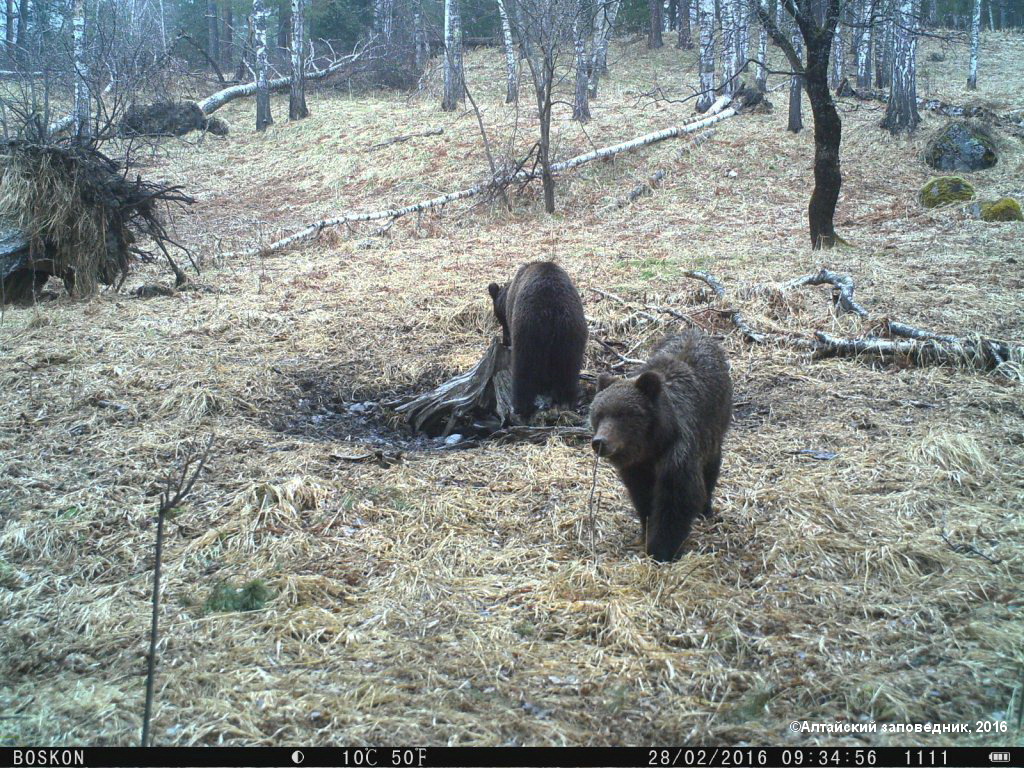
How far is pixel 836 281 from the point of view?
902cm

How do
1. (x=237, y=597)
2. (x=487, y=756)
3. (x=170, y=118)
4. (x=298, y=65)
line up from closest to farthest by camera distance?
(x=487, y=756)
(x=237, y=597)
(x=170, y=118)
(x=298, y=65)

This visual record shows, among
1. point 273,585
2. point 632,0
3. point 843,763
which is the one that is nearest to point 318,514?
point 273,585

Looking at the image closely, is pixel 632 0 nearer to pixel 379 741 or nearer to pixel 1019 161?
pixel 1019 161

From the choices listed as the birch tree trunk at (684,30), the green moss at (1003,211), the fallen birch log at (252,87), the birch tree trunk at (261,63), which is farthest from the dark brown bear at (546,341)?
the birch tree trunk at (684,30)

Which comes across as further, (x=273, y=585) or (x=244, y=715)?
(x=273, y=585)

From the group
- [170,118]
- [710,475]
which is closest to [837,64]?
[170,118]

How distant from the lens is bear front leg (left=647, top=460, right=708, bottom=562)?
4.29m

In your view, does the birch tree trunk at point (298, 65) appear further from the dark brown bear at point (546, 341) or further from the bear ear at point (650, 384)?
the bear ear at point (650, 384)

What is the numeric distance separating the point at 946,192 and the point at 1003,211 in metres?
1.72

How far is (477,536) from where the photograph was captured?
16.0 ft

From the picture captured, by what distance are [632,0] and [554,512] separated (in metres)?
35.1

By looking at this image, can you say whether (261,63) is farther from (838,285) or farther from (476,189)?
(838,285)

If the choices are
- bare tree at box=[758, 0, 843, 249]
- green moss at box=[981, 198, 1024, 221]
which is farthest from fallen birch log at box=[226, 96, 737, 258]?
green moss at box=[981, 198, 1024, 221]

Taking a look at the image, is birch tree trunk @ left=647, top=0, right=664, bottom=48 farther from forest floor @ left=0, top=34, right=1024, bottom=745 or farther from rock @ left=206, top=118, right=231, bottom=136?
forest floor @ left=0, top=34, right=1024, bottom=745
